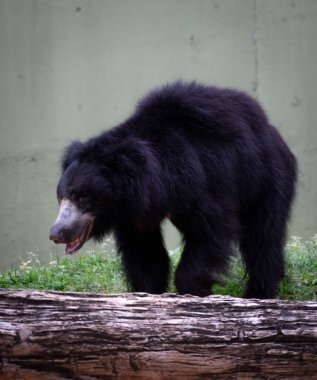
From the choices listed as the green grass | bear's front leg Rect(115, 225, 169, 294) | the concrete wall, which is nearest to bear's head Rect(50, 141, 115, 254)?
bear's front leg Rect(115, 225, 169, 294)

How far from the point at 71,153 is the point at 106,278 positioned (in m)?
1.32

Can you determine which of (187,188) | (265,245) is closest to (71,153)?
(187,188)

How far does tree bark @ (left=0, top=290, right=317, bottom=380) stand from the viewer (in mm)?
2998

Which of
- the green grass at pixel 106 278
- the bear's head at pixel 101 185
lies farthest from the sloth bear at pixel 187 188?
the green grass at pixel 106 278

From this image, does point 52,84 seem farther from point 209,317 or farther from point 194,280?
point 209,317

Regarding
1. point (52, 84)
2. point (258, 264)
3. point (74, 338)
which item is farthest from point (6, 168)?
point (74, 338)

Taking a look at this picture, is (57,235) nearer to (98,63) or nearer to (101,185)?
(101,185)

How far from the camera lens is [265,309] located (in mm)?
3182

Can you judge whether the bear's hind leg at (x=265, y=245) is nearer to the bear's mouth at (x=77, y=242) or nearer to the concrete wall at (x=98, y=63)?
the bear's mouth at (x=77, y=242)

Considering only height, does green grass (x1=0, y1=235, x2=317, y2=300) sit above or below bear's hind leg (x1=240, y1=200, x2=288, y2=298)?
below

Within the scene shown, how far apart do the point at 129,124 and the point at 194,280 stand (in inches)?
43.0

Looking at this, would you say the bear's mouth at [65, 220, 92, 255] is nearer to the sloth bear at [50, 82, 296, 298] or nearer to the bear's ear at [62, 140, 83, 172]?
the sloth bear at [50, 82, 296, 298]

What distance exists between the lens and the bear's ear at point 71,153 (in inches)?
182

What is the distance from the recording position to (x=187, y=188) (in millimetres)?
4551
